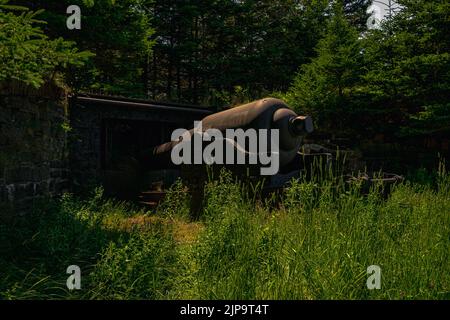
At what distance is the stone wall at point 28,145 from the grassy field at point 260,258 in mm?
487

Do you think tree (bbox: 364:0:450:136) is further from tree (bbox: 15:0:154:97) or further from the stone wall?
the stone wall

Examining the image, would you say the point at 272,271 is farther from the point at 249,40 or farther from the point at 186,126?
the point at 249,40

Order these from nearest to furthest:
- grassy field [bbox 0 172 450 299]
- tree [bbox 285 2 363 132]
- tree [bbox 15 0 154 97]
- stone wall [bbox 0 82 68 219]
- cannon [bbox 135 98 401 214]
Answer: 1. grassy field [bbox 0 172 450 299]
2. stone wall [bbox 0 82 68 219]
3. cannon [bbox 135 98 401 214]
4. tree [bbox 15 0 154 97]
5. tree [bbox 285 2 363 132]

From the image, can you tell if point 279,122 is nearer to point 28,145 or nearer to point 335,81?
point 28,145

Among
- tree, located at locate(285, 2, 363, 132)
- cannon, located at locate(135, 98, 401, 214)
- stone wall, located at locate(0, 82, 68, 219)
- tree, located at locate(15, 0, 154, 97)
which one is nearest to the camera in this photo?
stone wall, located at locate(0, 82, 68, 219)

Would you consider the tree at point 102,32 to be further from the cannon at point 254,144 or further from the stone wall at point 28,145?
the cannon at point 254,144

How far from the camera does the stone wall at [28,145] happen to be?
4648mm

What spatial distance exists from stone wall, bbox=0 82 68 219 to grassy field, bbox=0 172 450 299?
487 millimetres

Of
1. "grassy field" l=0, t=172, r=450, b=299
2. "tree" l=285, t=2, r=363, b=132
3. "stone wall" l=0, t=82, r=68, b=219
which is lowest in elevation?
"grassy field" l=0, t=172, r=450, b=299

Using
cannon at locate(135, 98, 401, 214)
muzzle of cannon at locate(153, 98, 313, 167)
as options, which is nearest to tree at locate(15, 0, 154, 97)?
cannon at locate(135, 98, 401, 214)

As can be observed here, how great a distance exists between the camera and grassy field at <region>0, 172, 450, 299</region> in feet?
9.11

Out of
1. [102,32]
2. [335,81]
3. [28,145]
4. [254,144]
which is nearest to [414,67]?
[335,81]

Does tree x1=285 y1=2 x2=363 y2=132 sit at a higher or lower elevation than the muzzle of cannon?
higher

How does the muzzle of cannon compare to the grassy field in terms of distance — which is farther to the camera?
the muzzle of cannon
